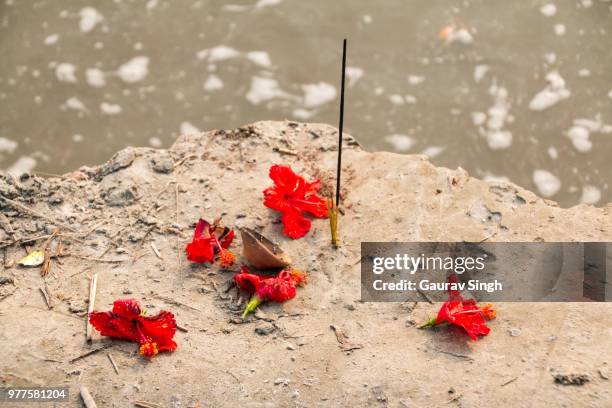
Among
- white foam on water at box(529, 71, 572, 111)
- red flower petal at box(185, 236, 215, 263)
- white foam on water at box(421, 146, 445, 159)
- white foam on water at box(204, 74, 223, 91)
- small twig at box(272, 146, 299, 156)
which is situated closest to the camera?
red flower petal at box(185, 236, 215, 263)

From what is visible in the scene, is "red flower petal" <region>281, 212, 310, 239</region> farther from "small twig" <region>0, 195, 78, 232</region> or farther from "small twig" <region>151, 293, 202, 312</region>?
"small twig" <region>0, 195, 78, 232</region>

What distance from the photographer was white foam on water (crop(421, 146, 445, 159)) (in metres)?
4.45

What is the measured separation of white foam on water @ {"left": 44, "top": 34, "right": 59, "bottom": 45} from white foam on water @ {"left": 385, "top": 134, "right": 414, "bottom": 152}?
257 cm

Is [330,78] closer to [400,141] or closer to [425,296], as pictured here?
[400,141]

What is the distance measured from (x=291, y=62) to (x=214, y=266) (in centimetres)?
205

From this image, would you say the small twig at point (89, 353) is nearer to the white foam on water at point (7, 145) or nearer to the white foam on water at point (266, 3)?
the white foam on water at point (7, 145)

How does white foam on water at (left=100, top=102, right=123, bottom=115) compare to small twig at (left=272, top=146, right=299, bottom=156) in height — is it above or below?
above

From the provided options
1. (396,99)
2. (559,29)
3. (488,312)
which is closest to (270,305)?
(488,312)

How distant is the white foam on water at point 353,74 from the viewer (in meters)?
4.84

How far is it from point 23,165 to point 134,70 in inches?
41.7

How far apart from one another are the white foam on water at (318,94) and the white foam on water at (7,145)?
1.94 m

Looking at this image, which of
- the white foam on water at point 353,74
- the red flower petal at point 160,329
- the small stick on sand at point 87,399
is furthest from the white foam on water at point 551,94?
the small stick on sand at point 87,399

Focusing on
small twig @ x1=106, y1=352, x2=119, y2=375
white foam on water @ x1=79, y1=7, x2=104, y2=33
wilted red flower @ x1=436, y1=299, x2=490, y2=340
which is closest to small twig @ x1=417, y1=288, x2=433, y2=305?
wilted red flower @ x1=436, y1=299, x2=490, y2=340

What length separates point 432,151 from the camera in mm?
4469
